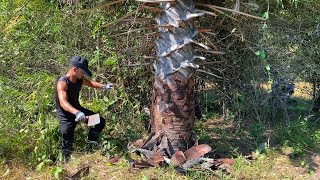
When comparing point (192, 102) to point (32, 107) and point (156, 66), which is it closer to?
point (156, 66)

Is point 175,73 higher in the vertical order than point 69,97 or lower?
higher

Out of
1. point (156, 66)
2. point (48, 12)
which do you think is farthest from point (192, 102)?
point (48, 12)

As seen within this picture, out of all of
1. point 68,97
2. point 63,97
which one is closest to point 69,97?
point 68,97

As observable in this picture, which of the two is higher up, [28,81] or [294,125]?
[28,81]

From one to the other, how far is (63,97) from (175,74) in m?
1.25

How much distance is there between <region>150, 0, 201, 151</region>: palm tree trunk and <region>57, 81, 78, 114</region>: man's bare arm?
3.18ft

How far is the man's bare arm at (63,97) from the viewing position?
4.18 metres

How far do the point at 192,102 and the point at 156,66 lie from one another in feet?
1.91

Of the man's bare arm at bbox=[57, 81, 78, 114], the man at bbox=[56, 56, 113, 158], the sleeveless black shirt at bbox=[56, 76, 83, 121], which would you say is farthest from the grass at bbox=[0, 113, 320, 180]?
the man's bare arm at bbox=[57, 81, 78, 114]

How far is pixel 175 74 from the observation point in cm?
434

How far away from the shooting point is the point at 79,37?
5750 mm

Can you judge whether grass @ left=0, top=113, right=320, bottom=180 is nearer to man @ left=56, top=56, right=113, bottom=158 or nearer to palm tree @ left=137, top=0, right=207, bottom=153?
man @ left=56, top=56, right=113, bottom=158

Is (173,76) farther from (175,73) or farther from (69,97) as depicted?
(69,97)

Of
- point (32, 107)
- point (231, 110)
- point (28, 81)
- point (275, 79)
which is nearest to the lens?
point (32, 107)
